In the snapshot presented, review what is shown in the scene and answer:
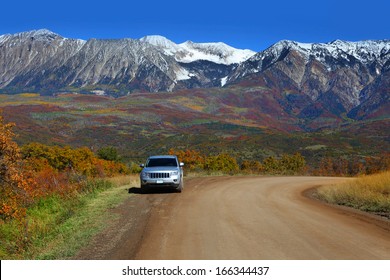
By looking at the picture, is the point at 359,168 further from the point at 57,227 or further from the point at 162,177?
the point at 57,227

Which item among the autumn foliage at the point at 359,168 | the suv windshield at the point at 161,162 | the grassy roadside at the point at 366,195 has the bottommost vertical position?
the autumn foliage at the point at 359,168

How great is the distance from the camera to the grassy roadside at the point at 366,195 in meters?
13.9

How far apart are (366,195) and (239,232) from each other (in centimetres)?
731

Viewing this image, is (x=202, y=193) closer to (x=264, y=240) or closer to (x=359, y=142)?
(x=264, y=240)

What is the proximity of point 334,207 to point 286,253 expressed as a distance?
7.84 metres

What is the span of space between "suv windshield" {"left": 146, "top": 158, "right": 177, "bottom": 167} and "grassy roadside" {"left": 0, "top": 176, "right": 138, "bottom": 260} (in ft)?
10.1

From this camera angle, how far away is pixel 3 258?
334 inches

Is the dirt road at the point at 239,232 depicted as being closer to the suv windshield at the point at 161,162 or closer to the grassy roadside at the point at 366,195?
the grassy roadside at the point at 366,195

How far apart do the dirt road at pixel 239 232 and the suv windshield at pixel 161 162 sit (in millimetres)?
4625

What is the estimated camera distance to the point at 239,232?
10.1 meters

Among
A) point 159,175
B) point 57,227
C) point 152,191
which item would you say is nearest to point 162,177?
point 159,175

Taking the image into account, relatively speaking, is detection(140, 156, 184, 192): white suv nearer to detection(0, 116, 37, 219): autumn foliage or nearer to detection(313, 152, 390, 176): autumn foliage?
detection(0, 116, 37, 219): autumn foliage

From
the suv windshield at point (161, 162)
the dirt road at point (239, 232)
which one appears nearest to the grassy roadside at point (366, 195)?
the dirt road at point (239, 232)
